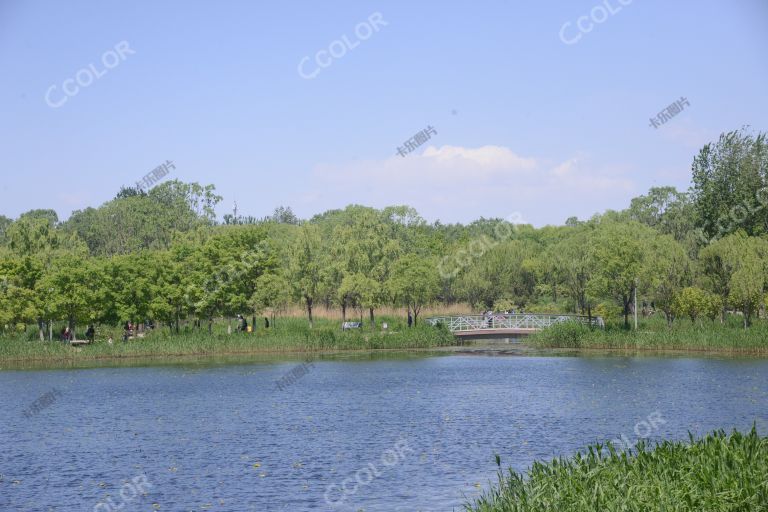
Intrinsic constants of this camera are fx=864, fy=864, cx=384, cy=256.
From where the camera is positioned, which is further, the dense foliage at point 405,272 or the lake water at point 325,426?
the dense foliage at point 405,272

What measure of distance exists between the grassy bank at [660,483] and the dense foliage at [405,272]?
52.7m

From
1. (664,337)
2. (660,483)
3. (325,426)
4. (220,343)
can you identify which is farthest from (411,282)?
(660,483)

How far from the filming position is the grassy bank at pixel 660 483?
16.8 metres

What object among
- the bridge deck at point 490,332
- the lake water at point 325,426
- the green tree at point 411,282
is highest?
the green tree at point 411,282

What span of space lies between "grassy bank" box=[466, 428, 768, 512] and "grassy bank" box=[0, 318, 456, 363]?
171 ft

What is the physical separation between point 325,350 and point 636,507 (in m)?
55.8

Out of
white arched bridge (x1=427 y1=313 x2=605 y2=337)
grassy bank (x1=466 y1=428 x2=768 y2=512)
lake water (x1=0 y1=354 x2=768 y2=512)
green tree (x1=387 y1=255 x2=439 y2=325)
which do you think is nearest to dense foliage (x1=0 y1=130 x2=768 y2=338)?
green tree (x1=387 y1=255 x2=439 y2=325)

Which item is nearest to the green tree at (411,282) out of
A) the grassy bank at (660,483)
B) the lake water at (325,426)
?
the lake water at (325,426)

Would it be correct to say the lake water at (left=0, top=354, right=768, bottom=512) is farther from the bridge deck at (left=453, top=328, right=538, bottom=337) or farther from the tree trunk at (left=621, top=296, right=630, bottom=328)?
the tree trunk at (left=621, top=296, right=630, bottom=328)

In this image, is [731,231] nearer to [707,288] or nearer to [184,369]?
[707,288]


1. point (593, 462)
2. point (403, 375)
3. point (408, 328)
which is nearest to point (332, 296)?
point (408, 328)

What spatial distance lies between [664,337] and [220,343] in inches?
1355

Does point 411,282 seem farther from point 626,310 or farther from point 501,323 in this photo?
point 626,310

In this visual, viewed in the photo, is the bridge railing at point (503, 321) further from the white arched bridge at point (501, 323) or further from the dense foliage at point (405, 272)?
the dense foliage at point (405, 272)
